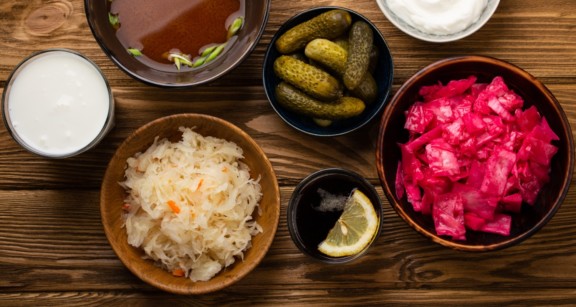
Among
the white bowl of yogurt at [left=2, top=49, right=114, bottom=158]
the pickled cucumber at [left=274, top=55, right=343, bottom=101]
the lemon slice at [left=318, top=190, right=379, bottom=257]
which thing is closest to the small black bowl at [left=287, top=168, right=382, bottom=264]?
the lemon slice at [left=318, top=190, right=379, bottom=257]

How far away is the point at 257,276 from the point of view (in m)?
2.59

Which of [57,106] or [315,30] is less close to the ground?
[315,30]

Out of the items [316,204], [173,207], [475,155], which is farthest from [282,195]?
[475,155]

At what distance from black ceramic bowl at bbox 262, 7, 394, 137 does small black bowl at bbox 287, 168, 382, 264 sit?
16 cm

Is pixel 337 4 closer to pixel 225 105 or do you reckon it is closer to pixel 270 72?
pixel 270 72

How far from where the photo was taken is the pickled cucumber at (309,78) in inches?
94.3

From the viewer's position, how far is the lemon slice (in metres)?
2.40

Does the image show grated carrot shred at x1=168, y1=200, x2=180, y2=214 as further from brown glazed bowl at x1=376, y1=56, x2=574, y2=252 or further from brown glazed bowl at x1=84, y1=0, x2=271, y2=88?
brown glazed bowl at x1=376, y1=56, x2=574, y2=252

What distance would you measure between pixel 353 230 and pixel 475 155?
0.48 metres

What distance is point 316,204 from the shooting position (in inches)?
97.3

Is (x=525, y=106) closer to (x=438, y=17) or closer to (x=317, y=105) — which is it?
(x=438, y=17)

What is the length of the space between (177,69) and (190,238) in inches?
23.0

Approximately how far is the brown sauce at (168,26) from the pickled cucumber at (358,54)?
440 mm

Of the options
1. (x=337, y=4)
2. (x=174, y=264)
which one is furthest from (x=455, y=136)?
(x=174, y=264)
